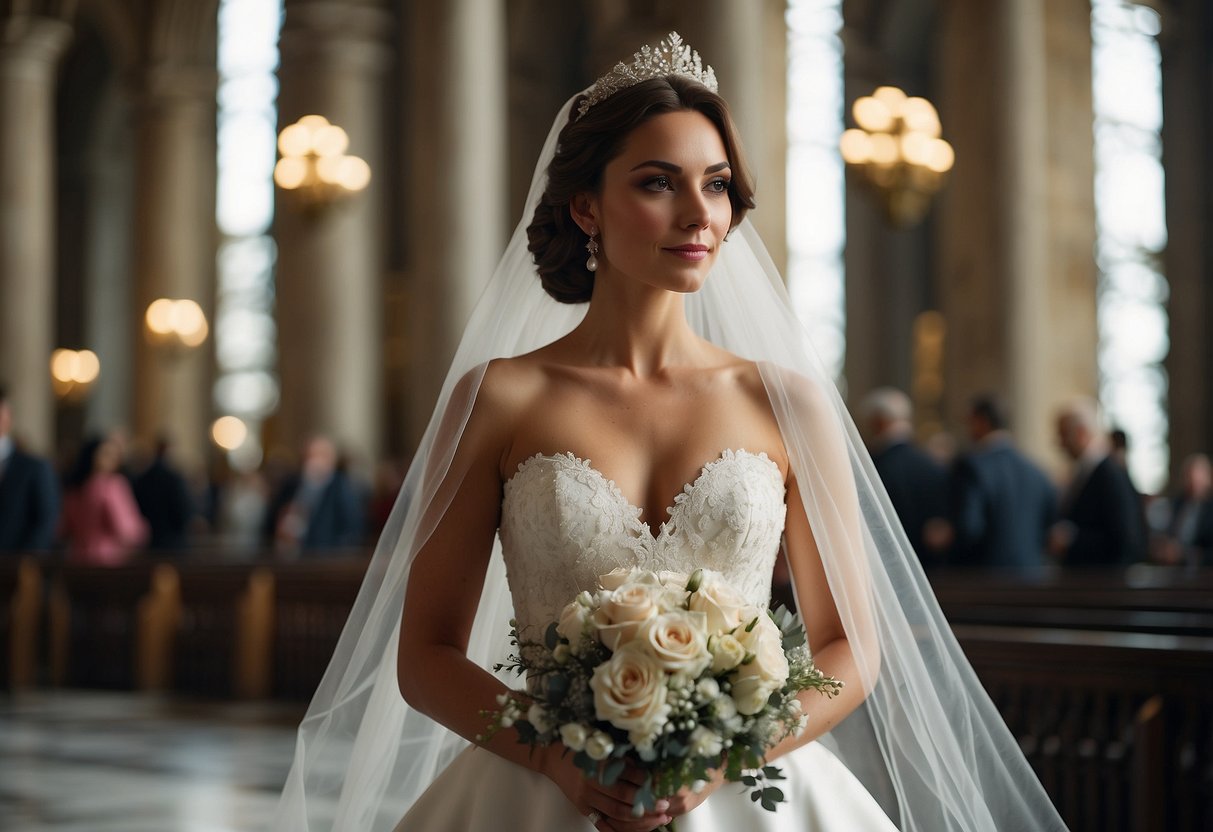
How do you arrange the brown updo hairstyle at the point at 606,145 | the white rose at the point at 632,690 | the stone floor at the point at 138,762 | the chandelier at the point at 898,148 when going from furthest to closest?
1. the chandelier at the point at 898,148
2. the stone floor at the point at 138,762
3. the brown updo hairstyle at the point at 606,145
4. the white rose at the point at 632,690

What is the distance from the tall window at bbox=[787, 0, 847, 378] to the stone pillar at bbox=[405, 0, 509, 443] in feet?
32.6

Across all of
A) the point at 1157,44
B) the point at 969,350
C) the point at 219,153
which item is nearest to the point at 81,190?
the point at 219,153

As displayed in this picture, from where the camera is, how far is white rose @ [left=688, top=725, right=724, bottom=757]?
216cm

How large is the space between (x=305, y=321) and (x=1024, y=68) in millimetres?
7678

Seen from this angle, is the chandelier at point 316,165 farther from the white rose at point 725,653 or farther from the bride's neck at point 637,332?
the white rose at point 725,653

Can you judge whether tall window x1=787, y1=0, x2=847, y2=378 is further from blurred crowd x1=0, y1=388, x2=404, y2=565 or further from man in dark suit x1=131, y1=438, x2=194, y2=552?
man in dark suit x1=131, y1=438, x2=194, y2=552

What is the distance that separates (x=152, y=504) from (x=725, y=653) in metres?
12.9

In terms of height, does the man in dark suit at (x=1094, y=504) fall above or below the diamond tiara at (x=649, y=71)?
below

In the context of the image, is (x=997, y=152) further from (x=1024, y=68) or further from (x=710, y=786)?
(x=710, y=786)

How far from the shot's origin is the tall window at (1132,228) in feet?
75.4

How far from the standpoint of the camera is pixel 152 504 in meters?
14.3

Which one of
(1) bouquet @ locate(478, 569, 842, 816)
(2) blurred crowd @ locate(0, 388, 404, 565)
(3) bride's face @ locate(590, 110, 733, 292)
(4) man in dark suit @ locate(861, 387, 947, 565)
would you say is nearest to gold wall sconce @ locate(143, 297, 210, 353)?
(2) blurred crowd @ locate(0, 388, 404, 565)

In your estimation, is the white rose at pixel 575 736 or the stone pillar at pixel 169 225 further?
the stone pillar at pixel 169 225

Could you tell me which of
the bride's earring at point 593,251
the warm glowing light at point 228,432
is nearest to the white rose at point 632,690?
the bride's earring at point 593,251
